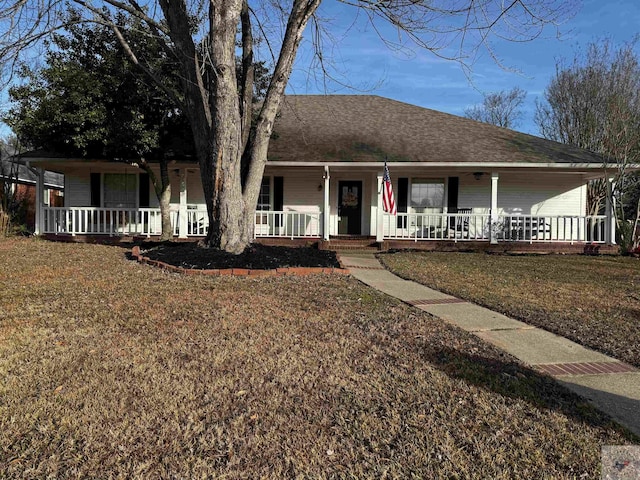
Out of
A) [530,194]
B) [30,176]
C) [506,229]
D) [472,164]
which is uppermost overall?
[30,176]

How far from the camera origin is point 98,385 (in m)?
2.94

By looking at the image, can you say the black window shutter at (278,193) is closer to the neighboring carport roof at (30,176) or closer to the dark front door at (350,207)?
the dark front door at (350,207)

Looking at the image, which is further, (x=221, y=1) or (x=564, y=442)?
(x=221, y=1)

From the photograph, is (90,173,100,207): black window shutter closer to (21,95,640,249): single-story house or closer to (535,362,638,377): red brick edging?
(21,95,640,249): single-story house

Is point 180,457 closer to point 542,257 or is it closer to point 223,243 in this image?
point 223,243

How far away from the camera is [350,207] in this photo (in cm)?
1523

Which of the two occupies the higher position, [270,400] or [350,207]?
[350,207]

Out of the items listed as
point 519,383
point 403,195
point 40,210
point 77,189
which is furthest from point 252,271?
point 77,189

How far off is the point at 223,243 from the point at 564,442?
709cm

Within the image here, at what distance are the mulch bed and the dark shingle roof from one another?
4904mm

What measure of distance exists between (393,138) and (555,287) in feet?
28.6

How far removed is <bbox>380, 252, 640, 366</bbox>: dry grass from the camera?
15.1 feet

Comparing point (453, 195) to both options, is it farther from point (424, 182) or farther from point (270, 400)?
point (270, 400)

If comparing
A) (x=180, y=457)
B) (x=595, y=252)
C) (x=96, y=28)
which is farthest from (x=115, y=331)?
(x=595, y=252)
